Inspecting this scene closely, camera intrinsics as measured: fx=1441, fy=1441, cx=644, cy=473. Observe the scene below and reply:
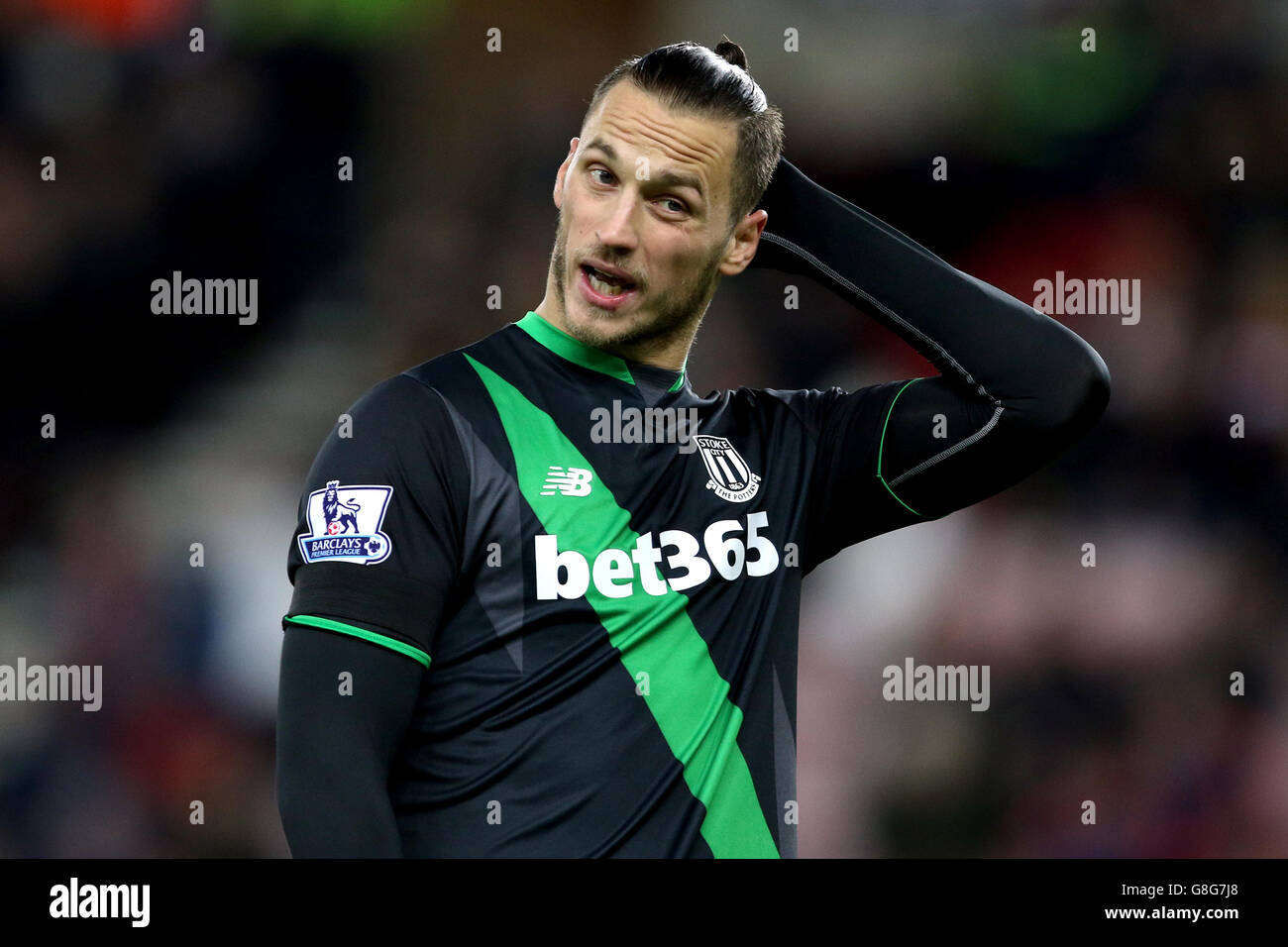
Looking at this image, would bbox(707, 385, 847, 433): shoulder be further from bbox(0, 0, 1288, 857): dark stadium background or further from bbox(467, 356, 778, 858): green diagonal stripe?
bbox(0, 0, 1288, 857): dark stadium background

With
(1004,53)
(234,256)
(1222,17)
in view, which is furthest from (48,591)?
(1222,17)

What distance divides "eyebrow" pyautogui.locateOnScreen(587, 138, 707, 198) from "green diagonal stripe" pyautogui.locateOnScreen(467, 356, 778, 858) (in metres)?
0.48

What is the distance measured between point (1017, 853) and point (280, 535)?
2.67 metres

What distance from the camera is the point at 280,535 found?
468 cm

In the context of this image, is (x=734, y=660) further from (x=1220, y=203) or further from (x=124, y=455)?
(x=1220, y=203)

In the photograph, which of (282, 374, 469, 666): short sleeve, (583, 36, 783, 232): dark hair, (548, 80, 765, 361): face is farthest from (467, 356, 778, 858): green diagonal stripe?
(583, 36, 783, 232): dark hair

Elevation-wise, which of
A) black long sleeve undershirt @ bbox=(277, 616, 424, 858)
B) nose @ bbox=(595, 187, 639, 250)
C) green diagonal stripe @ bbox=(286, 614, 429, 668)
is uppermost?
nose @ bbox=(595, 187, 639, 250)

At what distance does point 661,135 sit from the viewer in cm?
258

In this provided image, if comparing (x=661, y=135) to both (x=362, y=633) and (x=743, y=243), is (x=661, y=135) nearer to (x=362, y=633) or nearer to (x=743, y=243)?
(x=743, y=243)

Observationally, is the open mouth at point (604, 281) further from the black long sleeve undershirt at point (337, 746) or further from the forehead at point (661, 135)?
the black long sleeve undershirt at point (337, 746)

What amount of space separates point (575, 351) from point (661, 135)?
0.42 meters

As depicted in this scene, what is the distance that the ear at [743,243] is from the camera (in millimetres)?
2768

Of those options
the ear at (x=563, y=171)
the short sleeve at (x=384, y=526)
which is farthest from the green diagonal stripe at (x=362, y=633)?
the ear at (x=563, y=171)

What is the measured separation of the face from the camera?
100 inches
